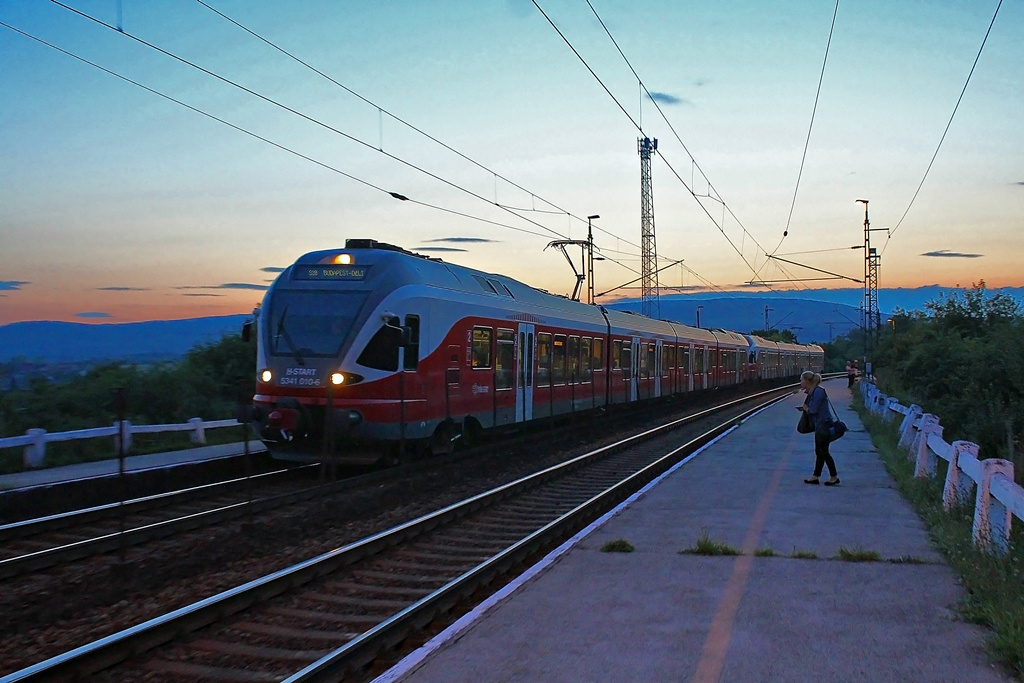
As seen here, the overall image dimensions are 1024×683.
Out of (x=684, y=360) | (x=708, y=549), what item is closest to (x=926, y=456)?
(x=708, y=549)

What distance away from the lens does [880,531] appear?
971cm

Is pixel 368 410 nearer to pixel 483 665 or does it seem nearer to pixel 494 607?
pixel 494 607

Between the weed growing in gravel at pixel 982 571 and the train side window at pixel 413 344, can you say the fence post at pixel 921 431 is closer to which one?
the weed growing in gravel at pixel 982 571

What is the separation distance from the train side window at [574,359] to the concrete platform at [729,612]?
12390 millimetres

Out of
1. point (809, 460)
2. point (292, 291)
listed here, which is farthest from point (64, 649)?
point (809, 460)

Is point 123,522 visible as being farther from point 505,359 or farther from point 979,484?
point 505,359

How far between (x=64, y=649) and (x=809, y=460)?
13.2 m

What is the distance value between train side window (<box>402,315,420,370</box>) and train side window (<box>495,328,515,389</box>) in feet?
11.6

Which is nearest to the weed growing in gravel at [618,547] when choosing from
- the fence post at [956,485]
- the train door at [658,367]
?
the fence post at [956,485]

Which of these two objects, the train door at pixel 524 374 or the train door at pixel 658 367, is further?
the train door at pixel 658 367

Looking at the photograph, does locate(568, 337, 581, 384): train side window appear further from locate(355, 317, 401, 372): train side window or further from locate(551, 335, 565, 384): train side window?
locate(355, 317, 401, 372): train side window

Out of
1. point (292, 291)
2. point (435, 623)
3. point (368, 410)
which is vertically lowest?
point (435, 623)

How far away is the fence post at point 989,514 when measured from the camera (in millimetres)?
7871

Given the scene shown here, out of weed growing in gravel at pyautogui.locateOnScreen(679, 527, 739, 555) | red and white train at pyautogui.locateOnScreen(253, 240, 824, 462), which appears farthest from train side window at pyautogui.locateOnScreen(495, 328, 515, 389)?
weed growing in gravel at pyautogui.locateOnScreen(679, 527, 739, 555)
